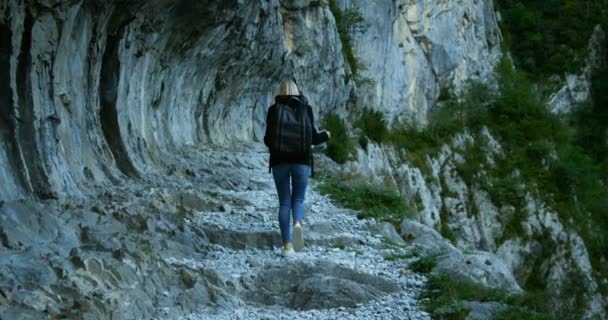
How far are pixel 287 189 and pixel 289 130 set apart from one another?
0.62m

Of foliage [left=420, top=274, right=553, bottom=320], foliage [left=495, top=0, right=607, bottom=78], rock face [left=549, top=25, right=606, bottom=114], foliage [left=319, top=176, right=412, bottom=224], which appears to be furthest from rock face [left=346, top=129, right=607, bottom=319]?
foliage [left=420, top=274, right=553, bottom=320]

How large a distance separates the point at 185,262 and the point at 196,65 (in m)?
10.9

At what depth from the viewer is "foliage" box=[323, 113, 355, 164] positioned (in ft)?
86.1

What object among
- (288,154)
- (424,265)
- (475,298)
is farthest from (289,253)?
(475,298)

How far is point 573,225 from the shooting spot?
Answer: 4756cm

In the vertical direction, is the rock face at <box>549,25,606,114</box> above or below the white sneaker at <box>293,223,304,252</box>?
above

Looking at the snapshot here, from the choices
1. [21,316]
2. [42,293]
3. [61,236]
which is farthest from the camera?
[61,236]

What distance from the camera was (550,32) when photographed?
67312 millimetres

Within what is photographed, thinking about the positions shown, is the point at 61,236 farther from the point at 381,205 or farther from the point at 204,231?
the point at 381,205

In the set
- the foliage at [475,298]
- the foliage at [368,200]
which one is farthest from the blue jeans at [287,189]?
the foliage at [368,200]

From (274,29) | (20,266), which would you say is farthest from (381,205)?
(274,29)

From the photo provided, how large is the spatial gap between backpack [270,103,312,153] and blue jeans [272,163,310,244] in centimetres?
20

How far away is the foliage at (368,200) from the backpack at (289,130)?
3163 millimetres

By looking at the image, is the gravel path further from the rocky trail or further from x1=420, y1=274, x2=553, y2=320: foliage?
x1=420, y1=274, x2=553, y2=320: foliage
